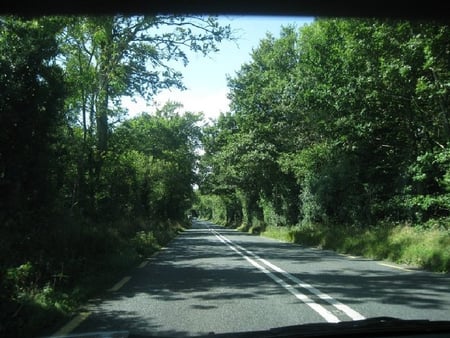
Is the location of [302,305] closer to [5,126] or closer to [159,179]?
[5,126]

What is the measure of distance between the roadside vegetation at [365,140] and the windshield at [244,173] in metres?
0.09

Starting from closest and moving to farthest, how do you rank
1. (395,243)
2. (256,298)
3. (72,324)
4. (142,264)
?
(72,324)
(256,298)
(142,264)
(395,243)

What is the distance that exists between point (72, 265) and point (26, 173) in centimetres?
234

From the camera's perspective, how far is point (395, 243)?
1694cm

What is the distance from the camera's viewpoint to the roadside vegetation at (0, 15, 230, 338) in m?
9.09

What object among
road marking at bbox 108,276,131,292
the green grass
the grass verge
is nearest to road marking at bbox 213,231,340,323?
road marking at bbox 108,276,131,292

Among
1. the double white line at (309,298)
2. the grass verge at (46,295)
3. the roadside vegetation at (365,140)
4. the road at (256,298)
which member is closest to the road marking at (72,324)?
the road at (256,298)

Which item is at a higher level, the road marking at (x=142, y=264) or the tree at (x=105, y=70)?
the tree at (x=105, y=70)

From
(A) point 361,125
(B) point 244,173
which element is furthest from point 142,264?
(B) point 244,173

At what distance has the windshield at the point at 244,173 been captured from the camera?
791cm

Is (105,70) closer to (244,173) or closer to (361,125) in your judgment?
(361,125)

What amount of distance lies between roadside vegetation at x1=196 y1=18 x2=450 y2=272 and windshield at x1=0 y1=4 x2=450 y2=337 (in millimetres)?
94

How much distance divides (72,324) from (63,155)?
6512 millimetres

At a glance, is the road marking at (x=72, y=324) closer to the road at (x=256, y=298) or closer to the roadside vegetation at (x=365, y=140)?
the road at (x=256, y=298)
